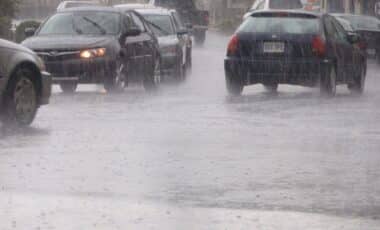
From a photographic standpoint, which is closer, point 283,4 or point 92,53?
point 92,53

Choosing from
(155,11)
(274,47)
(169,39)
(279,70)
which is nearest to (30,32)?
(274,47)

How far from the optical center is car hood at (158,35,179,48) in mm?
27578

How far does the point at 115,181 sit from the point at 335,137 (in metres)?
4.52

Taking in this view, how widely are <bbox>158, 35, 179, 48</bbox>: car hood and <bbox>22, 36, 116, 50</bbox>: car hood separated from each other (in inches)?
190

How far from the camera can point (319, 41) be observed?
22.0 meters

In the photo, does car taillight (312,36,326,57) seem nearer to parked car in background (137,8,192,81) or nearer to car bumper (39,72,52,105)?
parked car in background (137,8,192,81)

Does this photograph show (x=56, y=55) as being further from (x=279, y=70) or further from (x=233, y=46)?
(x=279, y=70)

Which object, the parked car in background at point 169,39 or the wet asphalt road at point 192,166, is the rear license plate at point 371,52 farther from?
the wet asphalt road at point 192,166

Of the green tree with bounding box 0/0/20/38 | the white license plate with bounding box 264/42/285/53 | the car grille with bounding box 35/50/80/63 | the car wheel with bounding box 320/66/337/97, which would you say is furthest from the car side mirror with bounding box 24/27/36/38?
the green tree with bounding box 0/0/20/38

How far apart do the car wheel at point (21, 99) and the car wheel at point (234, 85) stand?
255 inches

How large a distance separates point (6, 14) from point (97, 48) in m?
15.1

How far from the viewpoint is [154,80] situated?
24.3 m

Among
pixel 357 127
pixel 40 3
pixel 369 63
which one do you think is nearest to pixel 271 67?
pixel 357 127

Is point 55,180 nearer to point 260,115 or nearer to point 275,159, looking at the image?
point 275,159
